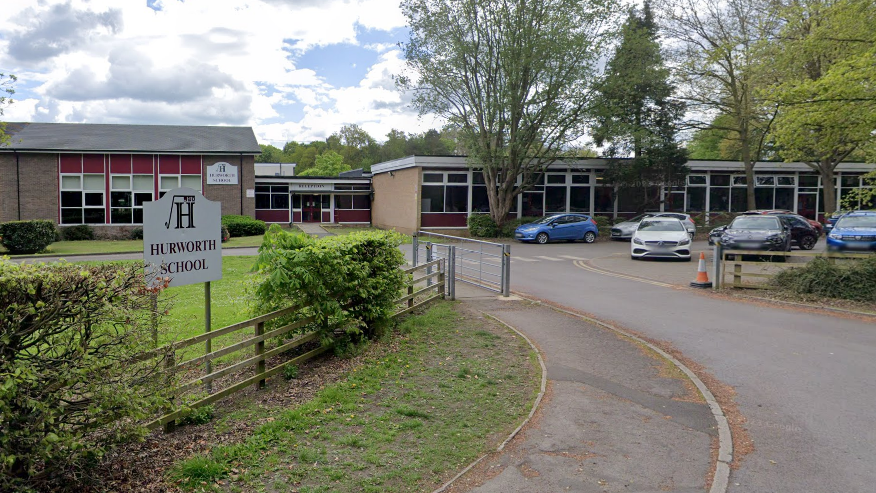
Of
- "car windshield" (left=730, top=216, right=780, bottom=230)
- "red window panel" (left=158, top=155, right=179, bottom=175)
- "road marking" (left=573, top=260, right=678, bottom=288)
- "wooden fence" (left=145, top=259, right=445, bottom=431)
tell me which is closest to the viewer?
"wooden fence" (left=145, top=259, right=445, bottom=431)

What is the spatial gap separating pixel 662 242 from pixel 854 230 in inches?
237

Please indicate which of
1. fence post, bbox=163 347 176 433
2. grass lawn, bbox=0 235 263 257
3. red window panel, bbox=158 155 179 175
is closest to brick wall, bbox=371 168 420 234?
grass lawn, bbox=0 235 263 257

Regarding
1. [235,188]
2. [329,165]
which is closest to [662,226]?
[235,188]

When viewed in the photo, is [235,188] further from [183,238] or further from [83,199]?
[183,238]

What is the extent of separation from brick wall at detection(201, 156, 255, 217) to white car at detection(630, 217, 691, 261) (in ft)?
71.5

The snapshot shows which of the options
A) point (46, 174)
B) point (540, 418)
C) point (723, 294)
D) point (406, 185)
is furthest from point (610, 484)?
point (46, 174)

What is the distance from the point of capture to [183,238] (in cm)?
603

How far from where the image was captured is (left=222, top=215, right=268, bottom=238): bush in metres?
30.5

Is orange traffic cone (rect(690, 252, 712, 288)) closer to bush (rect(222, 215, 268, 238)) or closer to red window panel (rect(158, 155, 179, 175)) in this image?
bush (rect(222, 215, 268, 238))

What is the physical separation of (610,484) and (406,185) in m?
32.5

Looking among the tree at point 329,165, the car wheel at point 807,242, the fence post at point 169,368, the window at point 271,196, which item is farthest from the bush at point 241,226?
the tree at point 329,165

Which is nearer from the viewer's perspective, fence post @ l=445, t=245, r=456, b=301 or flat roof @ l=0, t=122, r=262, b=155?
fence post @ l=445, t=245, r=456, b=301

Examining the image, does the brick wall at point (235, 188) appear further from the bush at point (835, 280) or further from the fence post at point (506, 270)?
the bush at point (835, 280)

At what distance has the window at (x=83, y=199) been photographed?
3200cm
